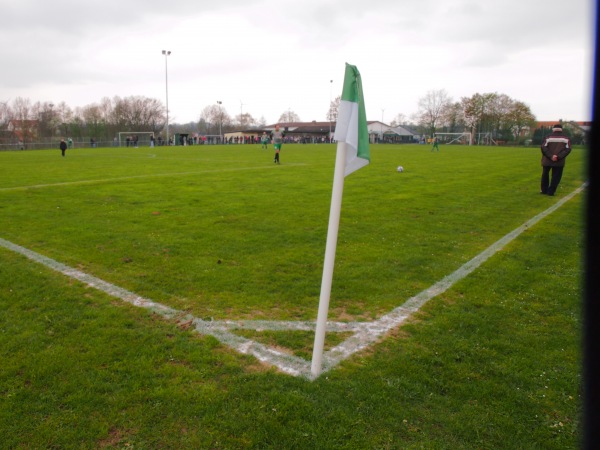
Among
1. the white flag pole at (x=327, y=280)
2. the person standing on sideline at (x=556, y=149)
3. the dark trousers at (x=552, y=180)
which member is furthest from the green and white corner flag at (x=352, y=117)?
the dark trousers at (x=552, y=180)

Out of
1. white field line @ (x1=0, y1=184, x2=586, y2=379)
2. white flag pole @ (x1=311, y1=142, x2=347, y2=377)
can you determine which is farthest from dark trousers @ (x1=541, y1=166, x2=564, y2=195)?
white flag pole @ (x1=311, y1=142, x2=347, y2=377)

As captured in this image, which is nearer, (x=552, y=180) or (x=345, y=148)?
(x=345, y=148)

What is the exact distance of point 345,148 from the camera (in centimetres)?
329

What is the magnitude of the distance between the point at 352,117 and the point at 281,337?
6.94ft

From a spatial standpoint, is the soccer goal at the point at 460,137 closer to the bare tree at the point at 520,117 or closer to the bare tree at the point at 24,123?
the bare tree at the point at 520,117

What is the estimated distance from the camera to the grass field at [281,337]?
278 cm

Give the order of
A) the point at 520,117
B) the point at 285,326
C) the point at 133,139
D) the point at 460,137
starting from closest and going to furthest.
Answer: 1. the point at 285,326
2. the point at 133,139
3. the point at 520,117
4. the point at 460,137

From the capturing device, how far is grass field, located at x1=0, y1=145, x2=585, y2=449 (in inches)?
109

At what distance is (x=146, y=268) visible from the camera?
19.5ft

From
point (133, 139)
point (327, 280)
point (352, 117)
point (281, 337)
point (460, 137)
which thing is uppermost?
point (460, 137)

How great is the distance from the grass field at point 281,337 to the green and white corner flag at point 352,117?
179 centimetres

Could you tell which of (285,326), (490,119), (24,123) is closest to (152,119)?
(24,123)

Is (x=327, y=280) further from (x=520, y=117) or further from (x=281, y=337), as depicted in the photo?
(x=520, y=117)

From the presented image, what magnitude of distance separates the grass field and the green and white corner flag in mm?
1795
